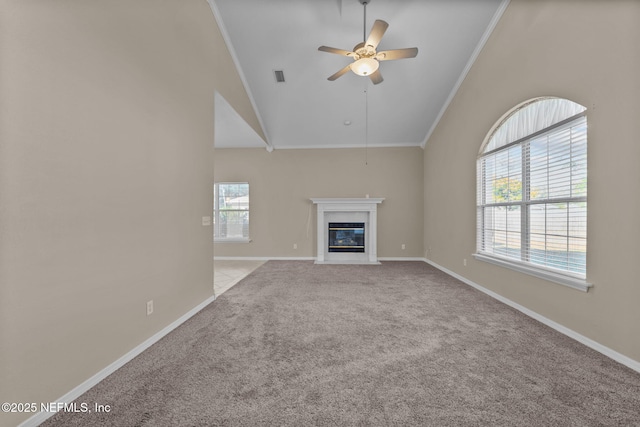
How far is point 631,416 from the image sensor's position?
1.38m

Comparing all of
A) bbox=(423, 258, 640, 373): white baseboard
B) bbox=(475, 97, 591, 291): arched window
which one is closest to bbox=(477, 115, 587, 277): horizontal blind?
bbox=(475, 97, 591, 291): arched window

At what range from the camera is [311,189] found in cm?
639

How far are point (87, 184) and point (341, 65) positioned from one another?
3.90 m

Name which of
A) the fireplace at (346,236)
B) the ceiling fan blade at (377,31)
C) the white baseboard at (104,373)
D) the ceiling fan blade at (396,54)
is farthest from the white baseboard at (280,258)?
the ceiling fan blade at (377,31)

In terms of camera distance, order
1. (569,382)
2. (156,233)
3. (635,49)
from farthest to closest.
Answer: (156,233) → (635,49) → (569,382)

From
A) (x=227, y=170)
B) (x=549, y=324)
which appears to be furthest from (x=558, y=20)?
(x=227, y=170)

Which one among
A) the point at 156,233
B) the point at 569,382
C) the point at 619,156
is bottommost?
the point at 569,382

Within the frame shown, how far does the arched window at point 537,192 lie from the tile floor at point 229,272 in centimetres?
393

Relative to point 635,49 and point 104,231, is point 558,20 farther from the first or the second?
point 104,231

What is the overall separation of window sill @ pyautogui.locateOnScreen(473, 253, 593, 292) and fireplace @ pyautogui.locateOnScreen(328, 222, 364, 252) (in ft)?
9.66

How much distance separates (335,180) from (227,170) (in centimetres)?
277

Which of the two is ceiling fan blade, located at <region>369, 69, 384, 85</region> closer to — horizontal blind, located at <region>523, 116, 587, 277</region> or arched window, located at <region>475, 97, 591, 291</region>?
arched window, located at <region>475, 97, 591, 291</region>

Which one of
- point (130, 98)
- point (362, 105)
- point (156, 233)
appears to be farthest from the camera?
point (362, 105)

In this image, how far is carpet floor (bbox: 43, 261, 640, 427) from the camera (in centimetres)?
138
